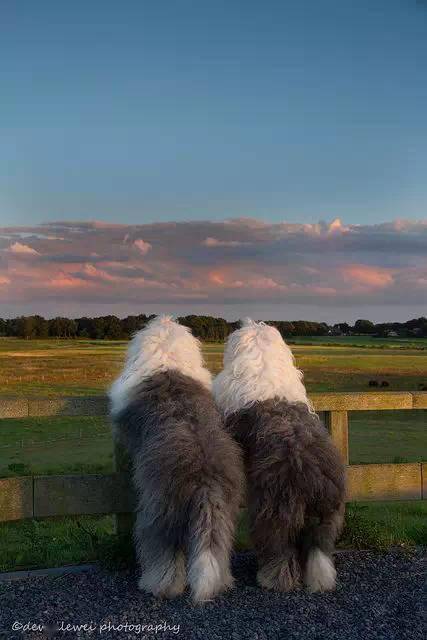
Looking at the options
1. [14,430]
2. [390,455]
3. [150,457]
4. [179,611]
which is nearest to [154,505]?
[150,457]

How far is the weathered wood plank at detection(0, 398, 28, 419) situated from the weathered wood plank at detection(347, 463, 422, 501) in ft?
8.67

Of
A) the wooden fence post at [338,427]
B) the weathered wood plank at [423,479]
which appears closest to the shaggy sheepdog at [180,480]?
the wooden fence post at [338,427]

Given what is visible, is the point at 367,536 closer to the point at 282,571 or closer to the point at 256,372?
the point at 282,571

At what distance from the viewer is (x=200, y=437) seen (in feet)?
13.3

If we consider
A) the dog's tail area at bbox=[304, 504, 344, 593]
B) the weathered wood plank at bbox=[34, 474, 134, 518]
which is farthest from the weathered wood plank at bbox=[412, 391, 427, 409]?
the weathered wood plank at bbox=[34, 474, 134, 518]

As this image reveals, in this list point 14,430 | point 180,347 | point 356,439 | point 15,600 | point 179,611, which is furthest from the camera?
point 14,430

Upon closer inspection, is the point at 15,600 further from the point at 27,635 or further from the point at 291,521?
the point at 291,521

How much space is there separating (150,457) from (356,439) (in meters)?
9.80

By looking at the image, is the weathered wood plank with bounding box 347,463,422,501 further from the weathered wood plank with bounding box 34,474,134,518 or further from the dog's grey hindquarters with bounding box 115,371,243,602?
the weathered wood plank with bounding box 34,474,134,518

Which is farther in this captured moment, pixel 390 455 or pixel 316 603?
pixel 390 455

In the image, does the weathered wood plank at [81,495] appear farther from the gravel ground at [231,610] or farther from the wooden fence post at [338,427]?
the wooden fence post at [338,427]

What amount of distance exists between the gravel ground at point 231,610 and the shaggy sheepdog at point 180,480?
6.9 inches

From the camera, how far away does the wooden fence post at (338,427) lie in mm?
5367

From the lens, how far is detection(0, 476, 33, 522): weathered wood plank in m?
4.85
